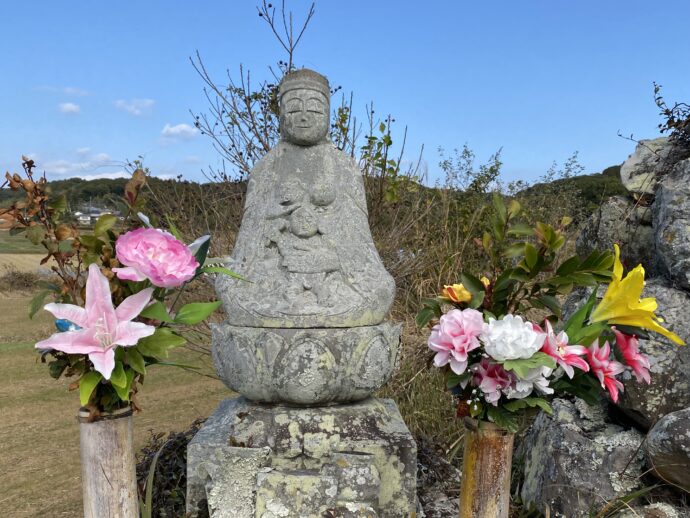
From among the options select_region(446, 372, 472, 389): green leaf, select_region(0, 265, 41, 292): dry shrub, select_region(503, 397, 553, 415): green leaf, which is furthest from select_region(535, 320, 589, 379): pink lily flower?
select_region(0, 265, 41, 292): dry shrub

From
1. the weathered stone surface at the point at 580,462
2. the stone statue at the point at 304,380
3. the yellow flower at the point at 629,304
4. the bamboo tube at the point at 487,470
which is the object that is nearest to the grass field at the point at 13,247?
the stone statue at the point at 304,380

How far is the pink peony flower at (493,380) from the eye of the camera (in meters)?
1.52

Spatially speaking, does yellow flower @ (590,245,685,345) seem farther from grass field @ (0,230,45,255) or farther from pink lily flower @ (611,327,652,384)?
grass field @ (0,230,45,255)

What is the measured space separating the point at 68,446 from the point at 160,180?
13.1ft

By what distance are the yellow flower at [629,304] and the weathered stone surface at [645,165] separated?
197cm

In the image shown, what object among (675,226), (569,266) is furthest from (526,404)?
(675,226)

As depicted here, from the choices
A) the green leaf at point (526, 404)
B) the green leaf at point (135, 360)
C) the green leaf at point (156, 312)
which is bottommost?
the green leaf at point (526, 404)

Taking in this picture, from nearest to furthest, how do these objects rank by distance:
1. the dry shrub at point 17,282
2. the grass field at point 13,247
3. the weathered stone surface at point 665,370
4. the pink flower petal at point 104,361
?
the pink flower petal at point 104,361, the weathered stone surface at point 665,370, the dry shrub at point 17,282, the grass field at point 13,247

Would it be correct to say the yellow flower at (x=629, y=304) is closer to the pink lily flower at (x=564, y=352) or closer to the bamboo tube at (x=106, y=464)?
the pink lily flower at (x=564, y=352)

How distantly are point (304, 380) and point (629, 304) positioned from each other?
1.59 m

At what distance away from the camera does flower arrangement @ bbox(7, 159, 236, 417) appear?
1.21 meters

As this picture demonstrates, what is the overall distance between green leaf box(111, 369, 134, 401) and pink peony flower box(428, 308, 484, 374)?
0.77 metres

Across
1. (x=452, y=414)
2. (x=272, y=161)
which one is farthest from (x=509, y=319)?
(x=452, y=414)

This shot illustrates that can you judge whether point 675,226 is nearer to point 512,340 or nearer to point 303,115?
point 512,340
